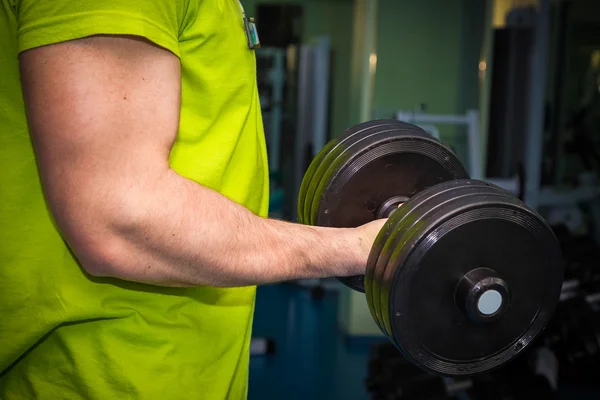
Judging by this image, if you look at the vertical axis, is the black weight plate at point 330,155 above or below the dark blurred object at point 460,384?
above

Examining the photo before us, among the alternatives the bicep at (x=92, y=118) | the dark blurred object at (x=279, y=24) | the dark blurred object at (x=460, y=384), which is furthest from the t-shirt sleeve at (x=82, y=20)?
the dark blurred object at (x=279, y=24)

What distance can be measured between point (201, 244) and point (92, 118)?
0.15 metres

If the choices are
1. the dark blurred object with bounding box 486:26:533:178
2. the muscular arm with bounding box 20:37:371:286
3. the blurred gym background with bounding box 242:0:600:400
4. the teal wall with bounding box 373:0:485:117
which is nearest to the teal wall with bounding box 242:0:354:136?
the blurred gym background with bounding box 242:0:600:400

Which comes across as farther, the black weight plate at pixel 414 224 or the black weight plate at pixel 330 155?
the black weight plate at pixel 330 155

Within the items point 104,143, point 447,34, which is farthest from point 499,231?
point 447,34

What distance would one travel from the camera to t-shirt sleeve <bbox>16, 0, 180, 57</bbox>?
1.81ft

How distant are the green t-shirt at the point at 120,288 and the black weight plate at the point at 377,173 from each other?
0.19 m

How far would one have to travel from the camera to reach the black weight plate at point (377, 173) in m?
0.94

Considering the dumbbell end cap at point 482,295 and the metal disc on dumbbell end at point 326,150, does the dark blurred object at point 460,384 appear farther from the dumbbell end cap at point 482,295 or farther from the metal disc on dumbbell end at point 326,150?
the dumbbell end cap at point 482,295

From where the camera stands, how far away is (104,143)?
556mm

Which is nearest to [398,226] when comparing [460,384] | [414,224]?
[414,224]

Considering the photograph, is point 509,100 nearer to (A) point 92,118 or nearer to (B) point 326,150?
(B) point 326,150

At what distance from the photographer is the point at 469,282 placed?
27.9 inches

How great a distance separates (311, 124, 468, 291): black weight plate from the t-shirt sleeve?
16.1 inches
